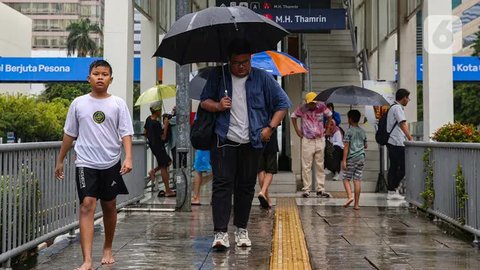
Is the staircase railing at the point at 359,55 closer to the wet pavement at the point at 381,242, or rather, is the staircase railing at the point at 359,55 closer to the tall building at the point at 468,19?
the wet pavement at the point at 381,242

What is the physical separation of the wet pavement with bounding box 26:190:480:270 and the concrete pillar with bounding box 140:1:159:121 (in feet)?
32.0

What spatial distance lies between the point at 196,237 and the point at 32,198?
1.86 m

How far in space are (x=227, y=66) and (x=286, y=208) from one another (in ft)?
13.2

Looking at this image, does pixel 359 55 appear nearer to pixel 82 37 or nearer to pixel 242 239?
pixel 242 239

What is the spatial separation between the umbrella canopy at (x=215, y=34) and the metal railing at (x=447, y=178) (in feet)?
7.86

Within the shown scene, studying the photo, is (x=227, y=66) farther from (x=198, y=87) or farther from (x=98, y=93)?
(x=198, y=87)

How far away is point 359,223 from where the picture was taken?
874 cm

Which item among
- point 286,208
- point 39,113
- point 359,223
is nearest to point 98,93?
point 359,223

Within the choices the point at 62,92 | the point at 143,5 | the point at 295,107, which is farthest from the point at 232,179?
the point at 62,92

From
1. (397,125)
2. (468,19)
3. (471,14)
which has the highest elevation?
(471,14)

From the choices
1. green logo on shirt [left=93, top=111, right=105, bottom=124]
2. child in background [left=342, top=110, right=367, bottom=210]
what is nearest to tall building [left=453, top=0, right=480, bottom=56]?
child in background [left=342, top=110, right=367, bottom=210]

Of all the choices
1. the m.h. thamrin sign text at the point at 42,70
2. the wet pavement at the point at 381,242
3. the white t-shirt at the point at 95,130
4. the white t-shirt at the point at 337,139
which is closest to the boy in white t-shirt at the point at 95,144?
the white t-shirt at the point at 95,130

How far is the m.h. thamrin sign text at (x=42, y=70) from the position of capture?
39.4m

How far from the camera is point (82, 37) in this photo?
125 meters
